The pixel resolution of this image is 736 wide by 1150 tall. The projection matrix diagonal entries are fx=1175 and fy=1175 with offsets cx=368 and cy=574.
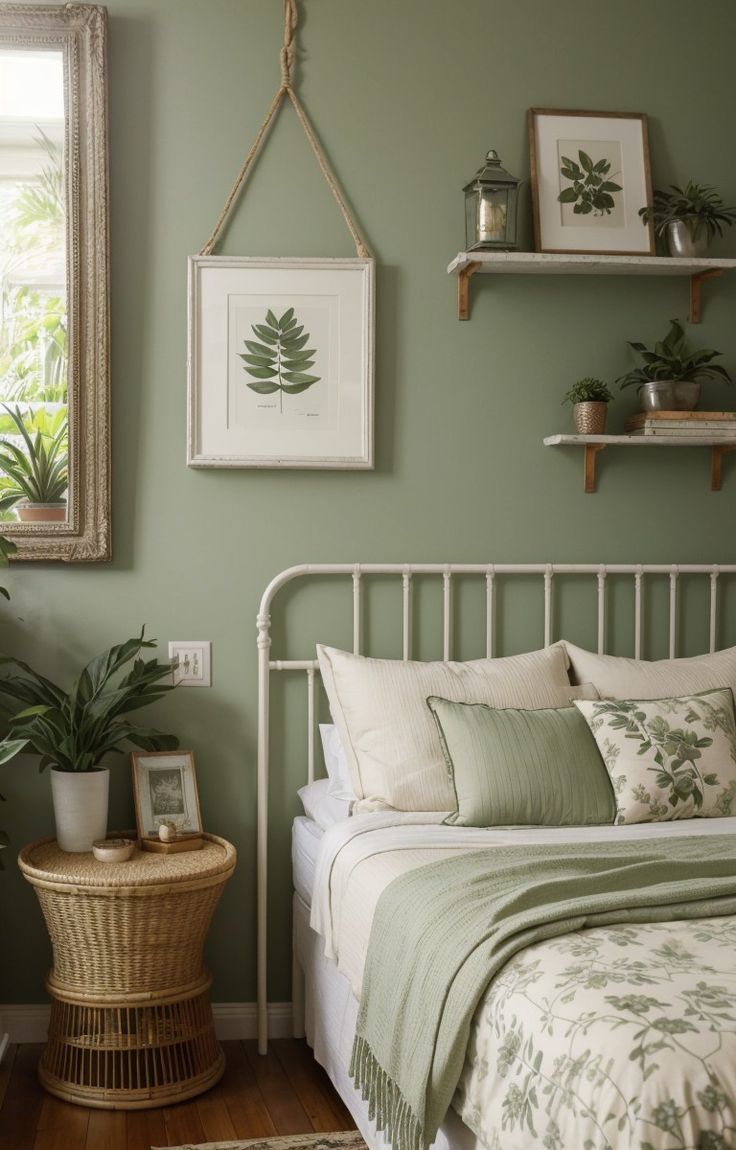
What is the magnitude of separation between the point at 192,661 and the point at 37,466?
0.63 metres

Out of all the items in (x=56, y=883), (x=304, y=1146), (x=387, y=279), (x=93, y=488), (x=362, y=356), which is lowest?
(x=304, y=1146)

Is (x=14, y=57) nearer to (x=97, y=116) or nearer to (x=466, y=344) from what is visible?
(x=97, y=116)

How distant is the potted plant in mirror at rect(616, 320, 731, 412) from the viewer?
3033mm

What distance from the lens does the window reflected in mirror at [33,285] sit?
117 inches

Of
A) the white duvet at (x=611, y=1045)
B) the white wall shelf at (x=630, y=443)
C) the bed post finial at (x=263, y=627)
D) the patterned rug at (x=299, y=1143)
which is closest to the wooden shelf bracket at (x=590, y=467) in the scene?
the white wall shelf at (x=630, y=443)

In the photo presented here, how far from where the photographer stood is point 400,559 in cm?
309

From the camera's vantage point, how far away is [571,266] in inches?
118

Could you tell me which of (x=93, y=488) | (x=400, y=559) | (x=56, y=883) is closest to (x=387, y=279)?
(x=400, y=559)

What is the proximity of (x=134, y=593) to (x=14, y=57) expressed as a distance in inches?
54.3

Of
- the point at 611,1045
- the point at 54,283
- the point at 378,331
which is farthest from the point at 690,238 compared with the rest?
→ the point at 611,1045

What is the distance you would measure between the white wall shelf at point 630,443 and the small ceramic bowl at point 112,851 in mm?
1462

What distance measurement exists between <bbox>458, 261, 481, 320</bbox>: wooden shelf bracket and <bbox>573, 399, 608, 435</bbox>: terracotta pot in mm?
379

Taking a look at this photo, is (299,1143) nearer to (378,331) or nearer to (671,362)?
(378,331)

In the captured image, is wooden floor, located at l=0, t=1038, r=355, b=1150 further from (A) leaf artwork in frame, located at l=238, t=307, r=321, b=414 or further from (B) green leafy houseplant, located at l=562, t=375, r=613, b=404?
(B) green leafy houseplant, located at l=562, t=375, r=613, b=404
